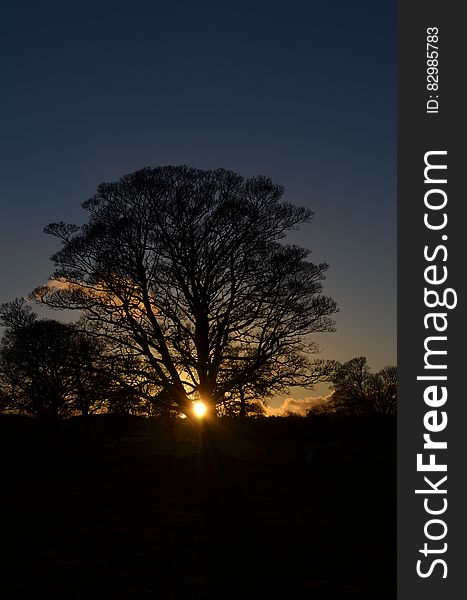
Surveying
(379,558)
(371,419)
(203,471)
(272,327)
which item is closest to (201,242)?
(272,327)

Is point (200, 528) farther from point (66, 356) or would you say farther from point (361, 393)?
point (361, 393)

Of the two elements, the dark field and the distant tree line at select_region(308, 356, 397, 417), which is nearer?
the dark field

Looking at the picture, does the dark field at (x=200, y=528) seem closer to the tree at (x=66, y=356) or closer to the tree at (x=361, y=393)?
the tree at (x=66, y=356)

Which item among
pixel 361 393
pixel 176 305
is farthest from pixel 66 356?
pixel 361 393

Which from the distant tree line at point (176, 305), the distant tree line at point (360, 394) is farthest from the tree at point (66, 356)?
the distant tree line at point (360, 394)

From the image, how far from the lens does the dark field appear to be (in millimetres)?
7375

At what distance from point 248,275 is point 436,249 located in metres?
11.3

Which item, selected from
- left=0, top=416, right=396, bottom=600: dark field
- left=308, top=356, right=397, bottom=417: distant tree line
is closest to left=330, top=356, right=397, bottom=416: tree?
left=308, top=356, right=397, bottom=417: distant tree line

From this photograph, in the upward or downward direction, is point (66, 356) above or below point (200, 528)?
above

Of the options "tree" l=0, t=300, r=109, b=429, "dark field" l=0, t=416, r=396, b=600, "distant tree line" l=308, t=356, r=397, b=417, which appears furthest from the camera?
"distant tree line" l=308, t=356, r=397, b=417

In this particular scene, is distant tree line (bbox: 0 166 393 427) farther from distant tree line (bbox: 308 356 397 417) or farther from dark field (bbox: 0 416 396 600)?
distant tree line (bbox: 308 356 397 417)

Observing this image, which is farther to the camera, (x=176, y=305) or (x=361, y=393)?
(x=361, y=393)

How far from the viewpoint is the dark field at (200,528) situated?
290 inches

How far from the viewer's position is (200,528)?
35.7ft
